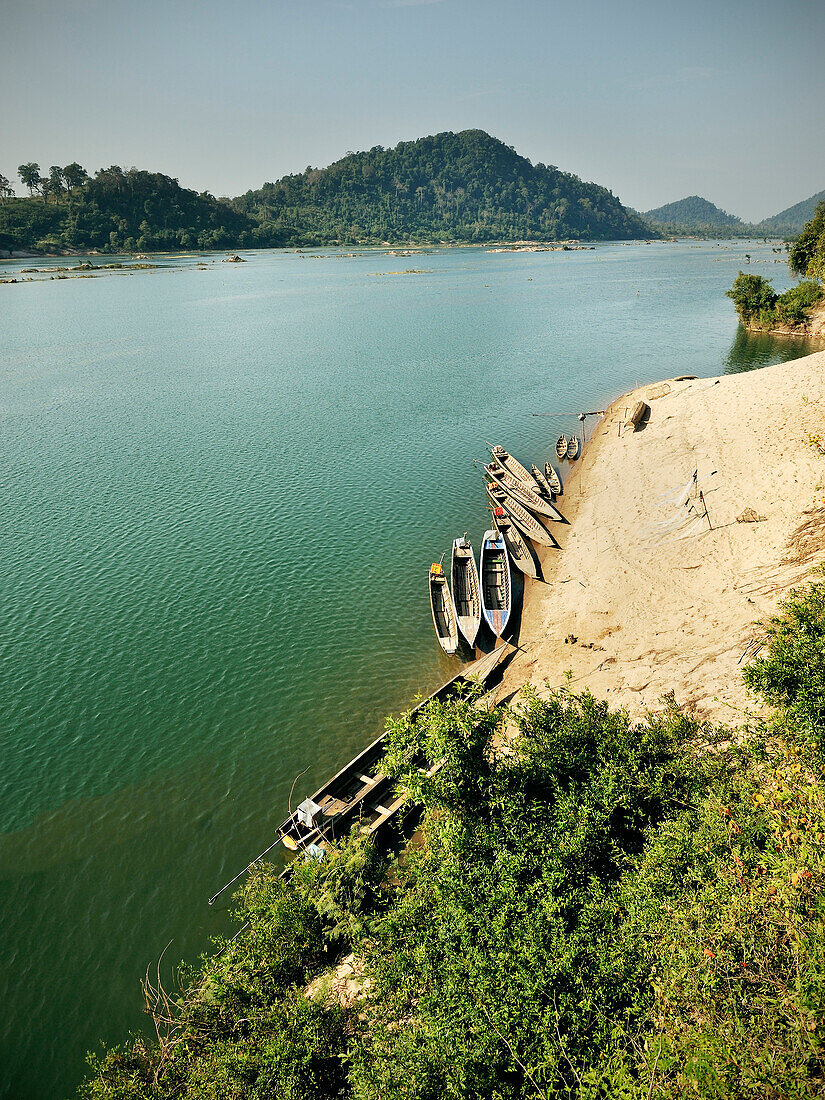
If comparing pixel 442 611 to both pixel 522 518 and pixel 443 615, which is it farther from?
pixel 522 518

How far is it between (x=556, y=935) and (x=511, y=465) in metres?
35.5

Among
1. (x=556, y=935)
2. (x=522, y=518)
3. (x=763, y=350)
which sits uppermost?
(x=763, y=350)

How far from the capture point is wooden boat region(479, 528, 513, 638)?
28.5 meters

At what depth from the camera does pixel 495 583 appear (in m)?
31.0

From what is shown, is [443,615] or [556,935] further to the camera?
[443,615]

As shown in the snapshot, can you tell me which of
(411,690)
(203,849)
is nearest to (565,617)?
(411,690)

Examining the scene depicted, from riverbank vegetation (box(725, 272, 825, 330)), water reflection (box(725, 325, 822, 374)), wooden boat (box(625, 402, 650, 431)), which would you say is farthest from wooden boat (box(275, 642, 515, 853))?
riverbank vegetation (box(725, 272, 825, 330))

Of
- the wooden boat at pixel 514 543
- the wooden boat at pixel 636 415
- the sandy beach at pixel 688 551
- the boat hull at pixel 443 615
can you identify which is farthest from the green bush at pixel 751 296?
the boat hull at pixel 443 615

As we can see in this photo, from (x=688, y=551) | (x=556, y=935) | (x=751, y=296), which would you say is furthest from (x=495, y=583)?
(x=751, y=296)

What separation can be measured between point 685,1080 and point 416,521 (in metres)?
32.2

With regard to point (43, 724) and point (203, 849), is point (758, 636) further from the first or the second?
point (43, 724)

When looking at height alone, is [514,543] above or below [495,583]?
above

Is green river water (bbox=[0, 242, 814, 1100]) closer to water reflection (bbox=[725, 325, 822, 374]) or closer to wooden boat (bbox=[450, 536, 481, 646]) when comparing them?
water reflection (bbox=[725, 325, 822, 374])

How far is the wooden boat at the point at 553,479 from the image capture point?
41.7 m
